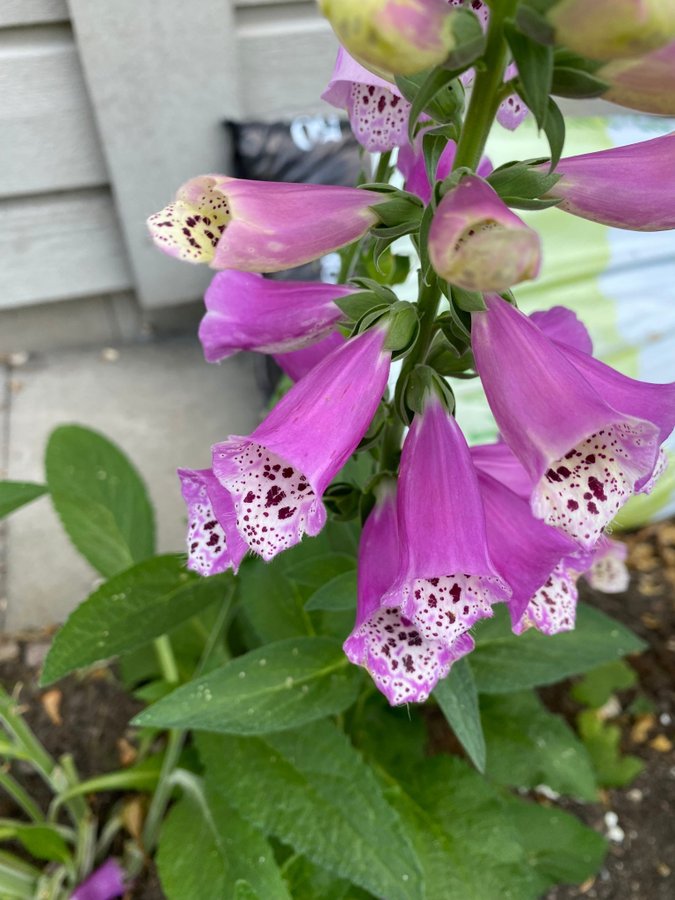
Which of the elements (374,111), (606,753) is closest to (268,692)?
(374,111)

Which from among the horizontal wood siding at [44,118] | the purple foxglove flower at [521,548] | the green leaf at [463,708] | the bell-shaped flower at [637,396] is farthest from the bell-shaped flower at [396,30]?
the horizontal wood siding at [44,118]

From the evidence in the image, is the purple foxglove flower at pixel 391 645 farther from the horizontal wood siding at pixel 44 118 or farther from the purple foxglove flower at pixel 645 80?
the horizontal wood siding at pixel 44 118

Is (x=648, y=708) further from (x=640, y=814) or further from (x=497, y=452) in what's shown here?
(x=497, y=452)

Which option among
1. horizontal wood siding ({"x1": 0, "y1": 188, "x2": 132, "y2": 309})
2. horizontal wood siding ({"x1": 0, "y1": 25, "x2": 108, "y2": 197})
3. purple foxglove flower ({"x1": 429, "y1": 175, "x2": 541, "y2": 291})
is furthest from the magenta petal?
horizontal wood siding ({"x1": 0, "y1": 188, "x2": 132, "y2": 309})

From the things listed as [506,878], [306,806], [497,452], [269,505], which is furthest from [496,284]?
[506,878]

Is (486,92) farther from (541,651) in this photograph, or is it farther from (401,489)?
(541,651)

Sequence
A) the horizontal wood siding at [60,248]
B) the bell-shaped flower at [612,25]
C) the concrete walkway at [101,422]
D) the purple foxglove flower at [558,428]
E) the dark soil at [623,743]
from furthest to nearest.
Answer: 1. the horizontal wood siding at [60,248]
2. the concrete walkway at [101,422]
3. the dark soil at [623,743]
4. the purple foxglove flower at [558,428]
5. the bell-shaped flower at [612,25]
